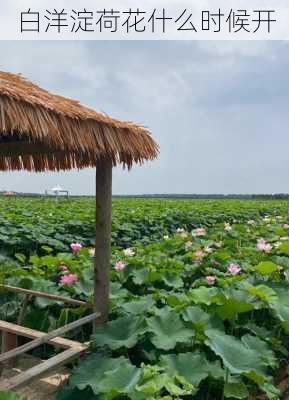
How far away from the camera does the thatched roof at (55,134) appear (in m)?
2.29

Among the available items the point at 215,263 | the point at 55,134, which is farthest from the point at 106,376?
the point at 215,263

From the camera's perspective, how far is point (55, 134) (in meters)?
2.46

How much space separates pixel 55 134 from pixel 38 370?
1261 mm

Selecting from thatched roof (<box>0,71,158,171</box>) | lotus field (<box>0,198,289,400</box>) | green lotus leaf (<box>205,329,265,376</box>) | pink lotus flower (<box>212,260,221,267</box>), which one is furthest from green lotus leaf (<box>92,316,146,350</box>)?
pink lotus flower (<box>212,260,221,267</box>)

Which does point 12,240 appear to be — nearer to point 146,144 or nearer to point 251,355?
point 146,144

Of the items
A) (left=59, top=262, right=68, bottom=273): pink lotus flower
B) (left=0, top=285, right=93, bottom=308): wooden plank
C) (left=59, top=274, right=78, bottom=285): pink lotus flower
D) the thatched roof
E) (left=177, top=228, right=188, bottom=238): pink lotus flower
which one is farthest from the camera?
(left=177, top=228, right=188, bottom=238): pink lotus flower

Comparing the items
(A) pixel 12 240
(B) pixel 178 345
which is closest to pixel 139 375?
(B) pixel 178 345

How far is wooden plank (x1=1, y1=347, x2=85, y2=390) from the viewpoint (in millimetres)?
2371

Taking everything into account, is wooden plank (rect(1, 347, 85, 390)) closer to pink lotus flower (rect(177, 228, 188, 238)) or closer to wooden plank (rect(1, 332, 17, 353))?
wooden plank (rect(1, 332, 17, 353))

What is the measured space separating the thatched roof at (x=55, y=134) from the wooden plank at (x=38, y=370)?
1.20 meters

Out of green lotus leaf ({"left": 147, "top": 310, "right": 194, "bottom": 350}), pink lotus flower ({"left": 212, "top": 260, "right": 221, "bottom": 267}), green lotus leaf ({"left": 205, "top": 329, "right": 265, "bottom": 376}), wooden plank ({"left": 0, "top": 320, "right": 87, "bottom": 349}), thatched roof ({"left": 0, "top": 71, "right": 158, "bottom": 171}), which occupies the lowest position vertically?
wooden plank ({"left": 0, "top": 320, "right": 87, "bottom": 349})

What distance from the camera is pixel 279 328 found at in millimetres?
3535

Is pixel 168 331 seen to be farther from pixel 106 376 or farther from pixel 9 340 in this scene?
pixel 9 340

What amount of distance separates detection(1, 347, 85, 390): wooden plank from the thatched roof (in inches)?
47.3
